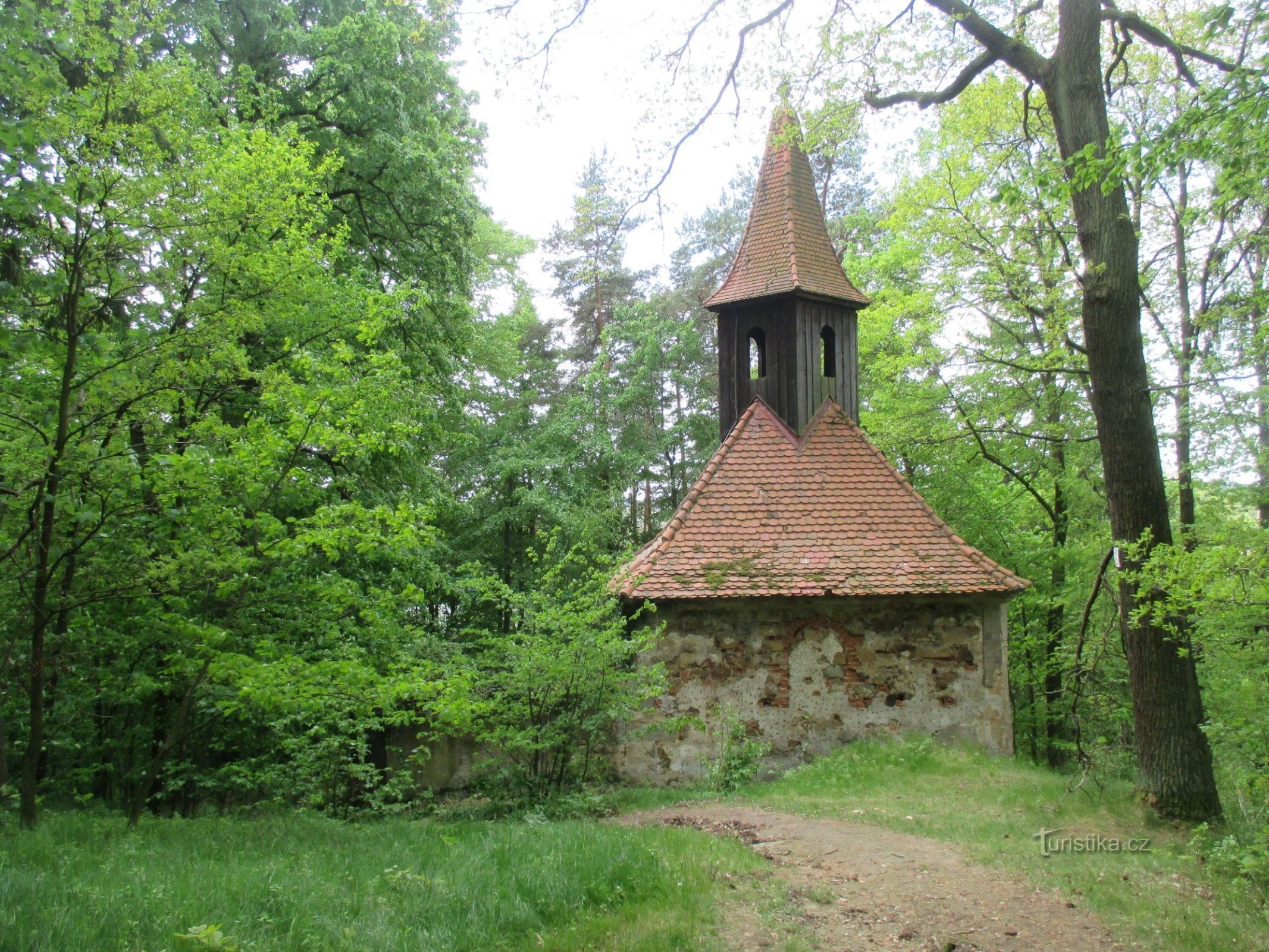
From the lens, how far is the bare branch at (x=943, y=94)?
6.81 meters

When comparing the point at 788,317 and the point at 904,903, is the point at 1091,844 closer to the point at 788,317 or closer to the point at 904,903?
the point at 904,903

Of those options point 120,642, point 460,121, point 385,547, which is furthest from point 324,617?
point 460,121

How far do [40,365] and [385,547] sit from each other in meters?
2.30

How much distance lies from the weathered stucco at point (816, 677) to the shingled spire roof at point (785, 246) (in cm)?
484

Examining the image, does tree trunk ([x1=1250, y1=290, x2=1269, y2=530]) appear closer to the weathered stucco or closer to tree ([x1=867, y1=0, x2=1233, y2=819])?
tree ([x1=867, y1=0, x2=1233, y2=819])

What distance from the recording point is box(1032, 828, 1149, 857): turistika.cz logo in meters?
5.60

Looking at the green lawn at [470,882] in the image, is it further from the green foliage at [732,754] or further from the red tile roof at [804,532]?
the red tile roof at [804,532]

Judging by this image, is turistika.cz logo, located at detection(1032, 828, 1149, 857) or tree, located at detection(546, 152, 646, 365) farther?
tree, located at detection(546, 152, 646, 365)

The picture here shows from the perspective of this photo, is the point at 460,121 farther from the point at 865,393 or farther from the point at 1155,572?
the point at 1155,572

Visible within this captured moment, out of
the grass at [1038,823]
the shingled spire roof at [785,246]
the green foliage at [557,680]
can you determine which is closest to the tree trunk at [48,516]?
the green foliage at [557,680]

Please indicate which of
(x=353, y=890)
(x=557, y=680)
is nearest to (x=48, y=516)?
(x=353, y=890)

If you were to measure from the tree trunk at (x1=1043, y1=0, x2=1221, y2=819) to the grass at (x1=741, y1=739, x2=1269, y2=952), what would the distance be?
47cm

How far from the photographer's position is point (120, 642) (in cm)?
566

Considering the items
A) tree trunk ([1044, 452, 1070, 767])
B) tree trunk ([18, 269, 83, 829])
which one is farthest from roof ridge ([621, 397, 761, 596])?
tree trunk ([18, 269, 83, 829])
